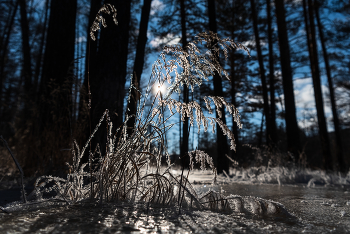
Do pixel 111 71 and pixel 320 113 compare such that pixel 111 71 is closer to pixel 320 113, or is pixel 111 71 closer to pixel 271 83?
pixel 320 113

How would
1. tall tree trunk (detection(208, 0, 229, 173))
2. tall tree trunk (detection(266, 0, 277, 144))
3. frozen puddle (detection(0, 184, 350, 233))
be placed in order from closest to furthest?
frozen puddle (detection(0, 184, 350, 233)) → tall tree trunk (detection(208, 0, 229, 173)) → tall tree trunk (detection(266, 0, 277, 144))

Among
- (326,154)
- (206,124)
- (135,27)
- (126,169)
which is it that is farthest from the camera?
(135,27)

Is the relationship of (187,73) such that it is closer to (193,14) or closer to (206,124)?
(206,124)

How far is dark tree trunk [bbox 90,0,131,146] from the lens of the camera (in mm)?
3342

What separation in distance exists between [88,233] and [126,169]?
28.5 inches

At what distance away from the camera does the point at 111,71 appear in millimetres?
3418

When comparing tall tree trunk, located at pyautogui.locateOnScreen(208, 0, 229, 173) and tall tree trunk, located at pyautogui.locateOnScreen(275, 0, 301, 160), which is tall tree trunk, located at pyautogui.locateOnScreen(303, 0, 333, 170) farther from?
tall tree trunk, located at pyautogui.locateOnScreen(208, 0, 229, 173)

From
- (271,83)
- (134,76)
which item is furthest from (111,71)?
(271,83)

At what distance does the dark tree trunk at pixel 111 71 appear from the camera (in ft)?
11.0

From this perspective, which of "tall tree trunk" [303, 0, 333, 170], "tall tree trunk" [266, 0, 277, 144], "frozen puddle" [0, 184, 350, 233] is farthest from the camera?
"tall tree trunk" [266, 0, 277, 144]

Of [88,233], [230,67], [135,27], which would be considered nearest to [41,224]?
[88,233]

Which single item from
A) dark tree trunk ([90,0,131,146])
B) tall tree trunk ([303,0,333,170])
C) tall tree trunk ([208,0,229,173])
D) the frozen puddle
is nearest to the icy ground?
the frozen puddle

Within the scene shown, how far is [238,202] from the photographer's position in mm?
1467

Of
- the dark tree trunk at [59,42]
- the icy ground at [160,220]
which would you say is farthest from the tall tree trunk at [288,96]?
the icy ground at [160,220]
